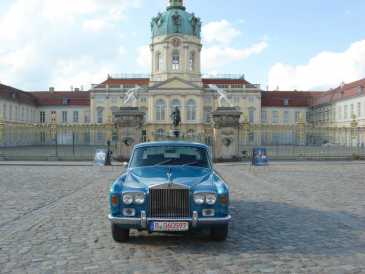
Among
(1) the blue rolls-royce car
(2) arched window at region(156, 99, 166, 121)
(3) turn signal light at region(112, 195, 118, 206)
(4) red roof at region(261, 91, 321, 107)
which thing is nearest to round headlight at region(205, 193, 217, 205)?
(1) the blue rolls-royce car

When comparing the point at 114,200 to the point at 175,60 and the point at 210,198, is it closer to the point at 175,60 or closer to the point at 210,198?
the point at 210,198

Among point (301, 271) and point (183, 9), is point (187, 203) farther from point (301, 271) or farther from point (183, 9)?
point (183, 9)

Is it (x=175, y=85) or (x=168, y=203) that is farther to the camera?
(x=175, y=85)

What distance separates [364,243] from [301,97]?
3006 inches

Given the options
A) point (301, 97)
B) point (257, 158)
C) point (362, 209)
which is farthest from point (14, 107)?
point (362, 209)

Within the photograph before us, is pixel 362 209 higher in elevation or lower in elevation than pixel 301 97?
lower

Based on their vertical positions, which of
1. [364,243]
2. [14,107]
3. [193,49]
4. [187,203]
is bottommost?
[364,243]

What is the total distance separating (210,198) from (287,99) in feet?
248

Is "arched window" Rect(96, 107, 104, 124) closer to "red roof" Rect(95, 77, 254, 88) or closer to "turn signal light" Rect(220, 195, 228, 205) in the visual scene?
"red roof" Rect(95, 77, 254, 88)

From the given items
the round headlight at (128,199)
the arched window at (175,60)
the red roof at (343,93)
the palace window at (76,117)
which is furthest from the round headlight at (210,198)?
the palace window at (76,117)

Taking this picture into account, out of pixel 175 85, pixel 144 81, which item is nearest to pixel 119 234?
pixel 175 85

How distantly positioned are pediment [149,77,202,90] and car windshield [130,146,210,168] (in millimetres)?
61464

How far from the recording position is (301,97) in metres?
80.1

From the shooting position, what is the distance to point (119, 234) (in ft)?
21.6
